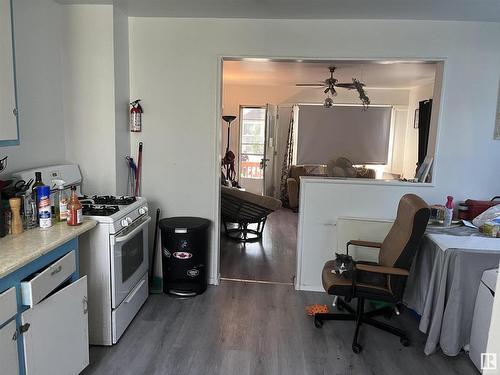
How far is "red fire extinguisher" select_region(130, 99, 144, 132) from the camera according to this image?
3.32m

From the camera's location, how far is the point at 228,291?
11.3ft

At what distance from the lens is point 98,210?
251 centimetres

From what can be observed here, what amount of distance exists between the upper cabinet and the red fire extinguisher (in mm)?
1246

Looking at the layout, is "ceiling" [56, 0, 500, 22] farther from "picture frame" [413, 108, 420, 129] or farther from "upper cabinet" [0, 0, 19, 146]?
"picture frame" [413, 108, 420, 129]

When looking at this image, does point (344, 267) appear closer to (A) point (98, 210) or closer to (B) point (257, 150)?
(A) point (98, 210)

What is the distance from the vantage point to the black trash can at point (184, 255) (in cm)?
316

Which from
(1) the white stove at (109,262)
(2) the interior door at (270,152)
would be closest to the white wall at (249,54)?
(1) the white stove at (109,262)

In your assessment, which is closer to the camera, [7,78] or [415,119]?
[7,78]

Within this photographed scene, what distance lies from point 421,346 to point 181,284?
1944 millimetres

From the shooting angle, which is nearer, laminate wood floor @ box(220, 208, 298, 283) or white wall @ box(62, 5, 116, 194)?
white wall @ box(62, 5, 116, 194)

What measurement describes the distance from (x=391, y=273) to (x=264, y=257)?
2.13 metres

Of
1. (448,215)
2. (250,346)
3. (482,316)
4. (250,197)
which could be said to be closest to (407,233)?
(482,316)

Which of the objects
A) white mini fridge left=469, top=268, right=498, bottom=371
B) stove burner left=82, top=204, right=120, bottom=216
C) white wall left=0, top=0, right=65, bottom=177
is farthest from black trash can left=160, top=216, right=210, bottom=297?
white mini fridge left=469, top=268, right=498, bottom=371

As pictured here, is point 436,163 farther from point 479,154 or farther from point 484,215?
point 484,215
